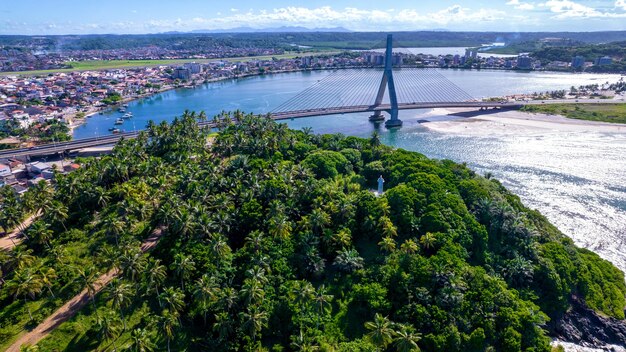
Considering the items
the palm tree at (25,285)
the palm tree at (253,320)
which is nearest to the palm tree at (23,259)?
the palm tree at (25,285)

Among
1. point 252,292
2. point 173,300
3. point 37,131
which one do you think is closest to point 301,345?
point 252,292

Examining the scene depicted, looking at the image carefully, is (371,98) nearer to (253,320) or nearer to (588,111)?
(588,111)

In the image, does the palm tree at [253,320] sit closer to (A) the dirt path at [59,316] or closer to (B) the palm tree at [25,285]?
(A) the dirt path at [59,316]

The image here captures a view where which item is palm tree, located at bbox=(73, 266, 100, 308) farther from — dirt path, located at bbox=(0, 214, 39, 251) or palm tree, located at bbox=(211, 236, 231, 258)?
dirt path, located at bbox=(0, 214, 39, 251)

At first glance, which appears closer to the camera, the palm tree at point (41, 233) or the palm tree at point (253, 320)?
the palm tree at point (253, 320)

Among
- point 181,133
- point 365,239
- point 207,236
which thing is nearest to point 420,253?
point 365,239

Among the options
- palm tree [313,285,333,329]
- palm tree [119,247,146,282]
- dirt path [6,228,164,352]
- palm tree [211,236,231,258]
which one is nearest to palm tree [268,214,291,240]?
palm tree [211,236,231,258]
